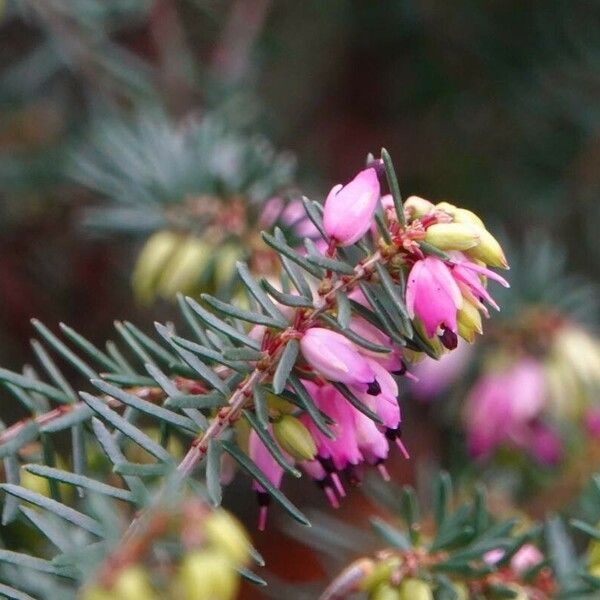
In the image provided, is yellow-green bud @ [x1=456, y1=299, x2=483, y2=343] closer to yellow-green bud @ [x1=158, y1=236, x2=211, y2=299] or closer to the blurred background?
yellow-green bud @ [x1=158, y1=236, x2=211, y2=299]

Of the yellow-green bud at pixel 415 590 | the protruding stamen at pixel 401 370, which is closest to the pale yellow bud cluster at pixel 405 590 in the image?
the yellow-green bud at pixel 415 590

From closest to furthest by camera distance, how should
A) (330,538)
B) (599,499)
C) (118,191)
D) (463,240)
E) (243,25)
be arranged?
1. (463,240)
2. (599,499)
3. (330,538)
4. (118,191)
5. (243,25)

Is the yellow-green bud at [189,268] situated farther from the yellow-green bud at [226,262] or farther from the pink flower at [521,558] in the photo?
the pink flower at [521,558]

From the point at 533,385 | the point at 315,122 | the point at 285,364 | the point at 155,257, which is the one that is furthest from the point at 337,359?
the point at 315,122

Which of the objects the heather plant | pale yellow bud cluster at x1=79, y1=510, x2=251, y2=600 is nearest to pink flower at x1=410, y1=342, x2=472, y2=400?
the heather plant

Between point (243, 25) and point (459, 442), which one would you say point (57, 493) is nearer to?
point (459, 442)

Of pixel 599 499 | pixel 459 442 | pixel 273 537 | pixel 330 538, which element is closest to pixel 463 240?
pixel 599 499
